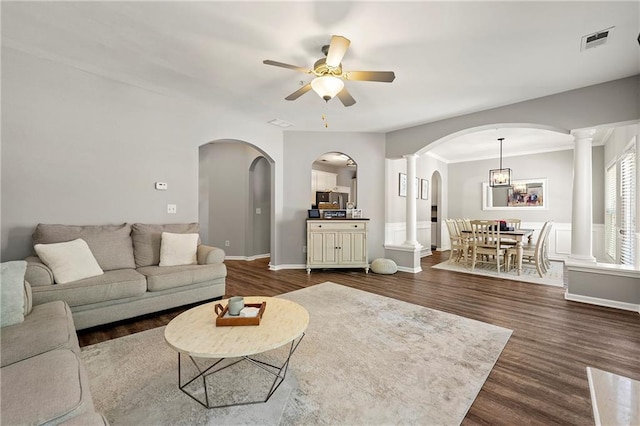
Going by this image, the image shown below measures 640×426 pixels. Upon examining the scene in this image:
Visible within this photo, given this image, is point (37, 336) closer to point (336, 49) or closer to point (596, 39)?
point (336, 49)

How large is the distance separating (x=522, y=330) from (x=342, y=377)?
197cm

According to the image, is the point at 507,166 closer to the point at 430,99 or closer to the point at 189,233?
the point at 430,99

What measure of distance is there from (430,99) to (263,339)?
3.77 metres

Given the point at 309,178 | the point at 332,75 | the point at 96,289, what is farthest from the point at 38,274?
the point at 309,178

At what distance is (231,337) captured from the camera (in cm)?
157

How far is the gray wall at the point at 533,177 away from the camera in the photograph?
6.06 meters

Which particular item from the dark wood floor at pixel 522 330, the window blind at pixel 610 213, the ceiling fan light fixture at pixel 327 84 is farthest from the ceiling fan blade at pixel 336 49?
the window blind at pixel 610 213

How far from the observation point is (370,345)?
2.33 meters

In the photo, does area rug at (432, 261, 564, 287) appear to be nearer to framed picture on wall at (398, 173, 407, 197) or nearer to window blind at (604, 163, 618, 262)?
window blind at (604, 163, 618, 262)

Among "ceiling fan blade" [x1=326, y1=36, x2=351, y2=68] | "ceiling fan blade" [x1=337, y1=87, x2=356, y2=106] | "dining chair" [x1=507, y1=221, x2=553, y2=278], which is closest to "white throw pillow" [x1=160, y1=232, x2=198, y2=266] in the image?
"ceiling fan blade" [x1=337, y1=87, x2=356, y2=106]

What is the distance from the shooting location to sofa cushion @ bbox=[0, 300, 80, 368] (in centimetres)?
137

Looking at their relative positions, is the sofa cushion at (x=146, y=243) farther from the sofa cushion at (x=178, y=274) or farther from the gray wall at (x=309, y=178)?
the gray wall at (x=309, y=178)

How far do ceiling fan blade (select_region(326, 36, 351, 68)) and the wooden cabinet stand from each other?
3053mm

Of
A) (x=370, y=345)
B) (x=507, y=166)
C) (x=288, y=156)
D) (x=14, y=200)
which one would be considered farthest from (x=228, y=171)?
(x=507, y=166)
